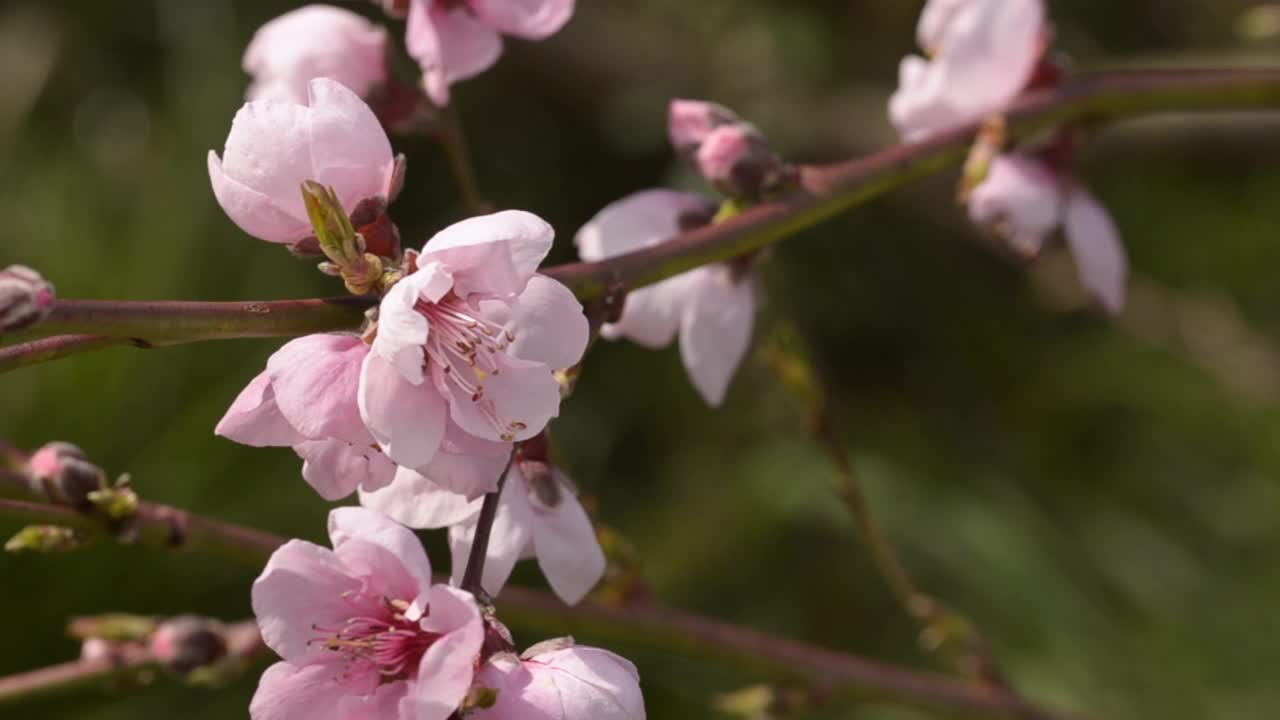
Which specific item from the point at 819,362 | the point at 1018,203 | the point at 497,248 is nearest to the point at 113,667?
the point at 497,248

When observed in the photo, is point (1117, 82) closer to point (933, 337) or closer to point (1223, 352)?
point (1223, 352)

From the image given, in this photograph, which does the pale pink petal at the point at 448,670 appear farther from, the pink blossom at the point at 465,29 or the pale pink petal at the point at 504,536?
the pink blossom at the point at 465,29

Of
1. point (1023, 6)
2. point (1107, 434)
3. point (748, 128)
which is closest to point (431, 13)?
point (748, 128)

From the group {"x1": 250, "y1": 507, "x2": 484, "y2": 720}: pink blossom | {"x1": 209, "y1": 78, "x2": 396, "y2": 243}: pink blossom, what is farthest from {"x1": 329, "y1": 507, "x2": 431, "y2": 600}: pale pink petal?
{"x1": 209, "y1": 78, "x2": 396, "y2": 243}: pink blossom

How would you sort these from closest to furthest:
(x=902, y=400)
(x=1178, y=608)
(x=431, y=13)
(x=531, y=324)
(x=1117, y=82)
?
(x=531, y=324), (x=431, y=13), (x=1117, y=82), (x=1178, y=608), (x=902, y=400)

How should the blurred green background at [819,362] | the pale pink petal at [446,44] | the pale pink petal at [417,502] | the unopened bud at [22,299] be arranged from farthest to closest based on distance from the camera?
the blurred green background at [819,362] → the pale pink petal at [446,44] → the pale pink petal at [417,502] → the unopened bud at [22,299]

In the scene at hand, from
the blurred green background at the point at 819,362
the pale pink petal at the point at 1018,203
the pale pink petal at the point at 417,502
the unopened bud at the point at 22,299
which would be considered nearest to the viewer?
the unopened bud at the point at 22,299

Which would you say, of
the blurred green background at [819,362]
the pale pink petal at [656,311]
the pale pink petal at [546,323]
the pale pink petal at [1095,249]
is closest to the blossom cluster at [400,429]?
the pale pink petal at [546,323]
